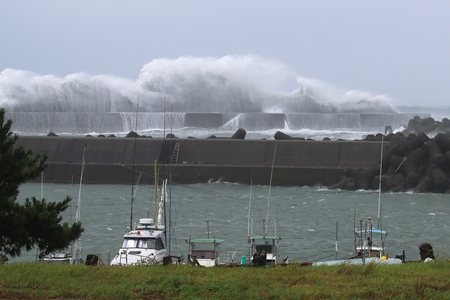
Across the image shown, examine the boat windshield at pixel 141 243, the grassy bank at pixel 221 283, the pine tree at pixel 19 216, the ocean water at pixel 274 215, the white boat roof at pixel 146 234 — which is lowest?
the ocean water at pixel 274 215

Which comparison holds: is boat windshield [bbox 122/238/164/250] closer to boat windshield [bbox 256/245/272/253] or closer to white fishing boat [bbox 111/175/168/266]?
white fishing boat [bbox 111/175/168/266]

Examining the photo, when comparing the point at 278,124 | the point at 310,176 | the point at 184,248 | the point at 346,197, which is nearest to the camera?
the point at 184,248

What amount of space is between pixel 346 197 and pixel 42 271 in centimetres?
1905

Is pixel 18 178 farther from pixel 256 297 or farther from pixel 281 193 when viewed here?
pixel 281 193

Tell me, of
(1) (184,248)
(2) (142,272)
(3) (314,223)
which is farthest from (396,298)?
(3) (314,223)

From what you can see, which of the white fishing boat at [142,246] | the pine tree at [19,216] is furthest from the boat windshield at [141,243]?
the pine tree at [19,216]

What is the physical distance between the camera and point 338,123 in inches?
2068

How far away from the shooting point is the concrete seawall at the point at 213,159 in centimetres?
2875

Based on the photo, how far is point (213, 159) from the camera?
31500 mm

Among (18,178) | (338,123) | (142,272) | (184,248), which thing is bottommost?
(184,248)

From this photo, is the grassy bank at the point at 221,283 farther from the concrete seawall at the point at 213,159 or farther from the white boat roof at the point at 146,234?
the concrete seawall at the point at 213,159

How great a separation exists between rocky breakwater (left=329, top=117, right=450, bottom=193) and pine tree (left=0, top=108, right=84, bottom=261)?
18276 mm

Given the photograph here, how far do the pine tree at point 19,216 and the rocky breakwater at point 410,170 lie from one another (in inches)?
720

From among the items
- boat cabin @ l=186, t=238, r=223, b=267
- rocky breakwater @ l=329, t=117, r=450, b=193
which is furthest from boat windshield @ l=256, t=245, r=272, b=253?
rocky breakwater @ l=329, t=117, r=450, b=193
